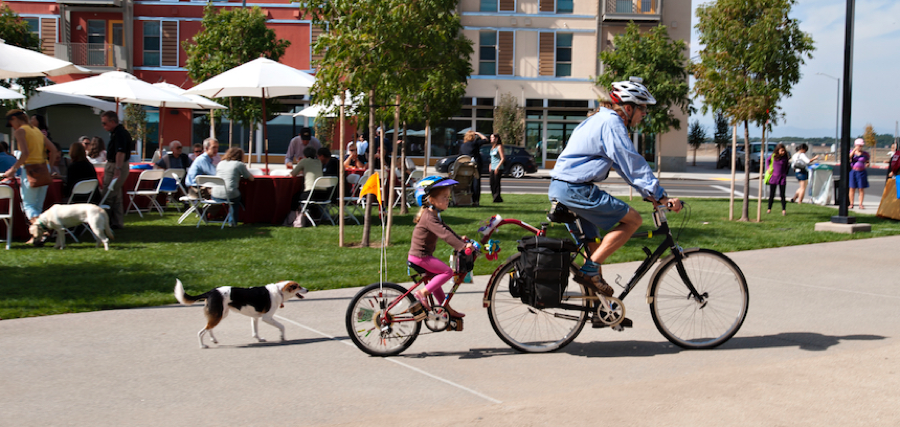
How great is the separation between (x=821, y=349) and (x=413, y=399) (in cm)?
289

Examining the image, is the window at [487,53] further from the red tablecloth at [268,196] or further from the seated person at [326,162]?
the red tablecloth at [268,196]

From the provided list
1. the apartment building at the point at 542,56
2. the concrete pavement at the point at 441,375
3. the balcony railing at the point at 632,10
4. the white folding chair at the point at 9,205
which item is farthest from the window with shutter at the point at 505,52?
the concrete pavement at the point at 441,375

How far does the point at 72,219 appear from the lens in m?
9.80

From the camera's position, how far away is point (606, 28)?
132 ft

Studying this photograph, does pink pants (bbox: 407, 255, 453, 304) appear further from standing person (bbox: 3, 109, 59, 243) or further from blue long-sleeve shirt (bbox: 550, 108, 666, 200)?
standing person (bbox: 3, 109, 59, 243)

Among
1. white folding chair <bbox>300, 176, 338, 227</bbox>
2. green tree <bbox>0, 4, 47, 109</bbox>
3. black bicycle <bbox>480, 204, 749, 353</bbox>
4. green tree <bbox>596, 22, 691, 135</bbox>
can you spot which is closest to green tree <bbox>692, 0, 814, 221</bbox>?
white folding chair <bbox>300, 176, 338, 227</bbox>

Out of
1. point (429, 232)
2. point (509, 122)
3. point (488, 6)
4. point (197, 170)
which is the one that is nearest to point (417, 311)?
point (429, 232)

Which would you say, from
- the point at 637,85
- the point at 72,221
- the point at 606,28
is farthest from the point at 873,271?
the point at 606,28

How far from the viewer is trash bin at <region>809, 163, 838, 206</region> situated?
19672mm

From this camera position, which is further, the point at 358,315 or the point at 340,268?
the point at 340,268

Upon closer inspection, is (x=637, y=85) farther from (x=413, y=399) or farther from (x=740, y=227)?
(x=740, y=227)

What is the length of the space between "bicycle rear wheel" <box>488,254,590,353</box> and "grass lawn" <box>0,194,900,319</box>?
1.90m

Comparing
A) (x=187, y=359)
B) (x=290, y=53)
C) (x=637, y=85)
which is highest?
(x=290, y=53)

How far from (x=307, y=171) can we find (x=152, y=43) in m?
29.8
